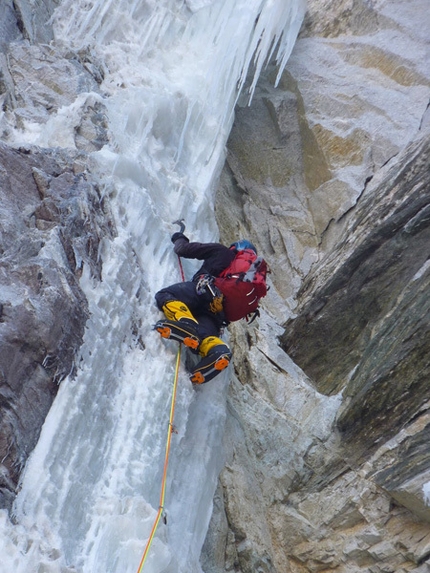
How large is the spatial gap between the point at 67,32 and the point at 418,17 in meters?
5.35

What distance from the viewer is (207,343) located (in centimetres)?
607

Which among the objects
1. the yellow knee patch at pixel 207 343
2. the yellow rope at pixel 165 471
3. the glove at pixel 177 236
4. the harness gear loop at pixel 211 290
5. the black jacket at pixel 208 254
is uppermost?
the glove at pixel 177 236

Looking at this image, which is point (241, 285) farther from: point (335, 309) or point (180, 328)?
point (335, 309)

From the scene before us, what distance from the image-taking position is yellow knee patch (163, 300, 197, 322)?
19.6 feet

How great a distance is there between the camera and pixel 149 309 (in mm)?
6062

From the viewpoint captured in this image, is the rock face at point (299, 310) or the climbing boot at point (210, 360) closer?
the rock face at point (299, 310)

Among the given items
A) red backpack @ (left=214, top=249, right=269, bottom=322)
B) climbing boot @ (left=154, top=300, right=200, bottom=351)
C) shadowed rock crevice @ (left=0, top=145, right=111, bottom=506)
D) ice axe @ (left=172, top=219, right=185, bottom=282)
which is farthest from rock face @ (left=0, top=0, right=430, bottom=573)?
red backpack @ (left=214, top=249, right=269, bottom=322)

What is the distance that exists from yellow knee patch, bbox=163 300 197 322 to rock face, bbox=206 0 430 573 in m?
→ 1.53

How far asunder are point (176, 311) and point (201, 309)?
0.42m

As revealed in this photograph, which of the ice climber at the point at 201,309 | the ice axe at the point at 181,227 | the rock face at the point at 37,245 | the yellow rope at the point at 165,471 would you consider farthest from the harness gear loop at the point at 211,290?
the rock face at the point at 37,245

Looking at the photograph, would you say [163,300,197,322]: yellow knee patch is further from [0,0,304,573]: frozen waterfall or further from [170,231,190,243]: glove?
[170,231,190,243]: glove

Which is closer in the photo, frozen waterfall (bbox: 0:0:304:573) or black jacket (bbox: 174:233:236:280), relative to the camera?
frozen waterfall (bbox: 0:0:304:573)

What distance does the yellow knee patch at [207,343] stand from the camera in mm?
6049

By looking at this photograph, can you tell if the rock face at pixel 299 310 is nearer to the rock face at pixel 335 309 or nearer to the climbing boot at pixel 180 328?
the rock face at pixel 335 309
